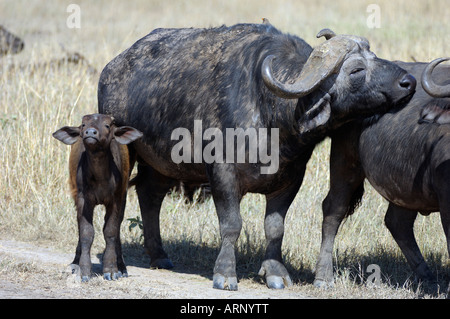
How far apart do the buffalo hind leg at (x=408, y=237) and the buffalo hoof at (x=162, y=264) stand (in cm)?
239

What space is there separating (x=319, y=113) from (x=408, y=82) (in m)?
0.83

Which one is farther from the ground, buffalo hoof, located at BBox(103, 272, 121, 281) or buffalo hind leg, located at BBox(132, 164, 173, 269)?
buffalo hind leg, located at BBox(132, 164, 173, 269)

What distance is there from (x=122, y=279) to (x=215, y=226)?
2.00m

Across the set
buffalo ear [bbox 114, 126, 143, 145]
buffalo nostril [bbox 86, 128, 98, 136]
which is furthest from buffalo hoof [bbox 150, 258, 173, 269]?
buffalo nostril [bbox 86, 128, 98, 136]

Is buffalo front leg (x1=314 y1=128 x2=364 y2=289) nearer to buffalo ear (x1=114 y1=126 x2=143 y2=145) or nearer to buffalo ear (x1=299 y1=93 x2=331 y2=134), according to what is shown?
buffalo ear (x1=299 y1=93 x2=331 y2=134)

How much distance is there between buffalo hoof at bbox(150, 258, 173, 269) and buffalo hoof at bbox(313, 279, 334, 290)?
171 centimetres

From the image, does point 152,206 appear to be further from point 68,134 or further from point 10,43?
point 10,43

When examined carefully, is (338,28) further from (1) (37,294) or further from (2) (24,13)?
(1) (37,294)

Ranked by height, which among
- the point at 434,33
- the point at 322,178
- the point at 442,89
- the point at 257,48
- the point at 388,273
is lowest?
the point at 388,273

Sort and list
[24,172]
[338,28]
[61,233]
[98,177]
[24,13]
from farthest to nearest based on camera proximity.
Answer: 1. [24,13]
2. [338,28]
3. [24,172]
4. [61,233]
5. [98,177]

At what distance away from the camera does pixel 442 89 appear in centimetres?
611

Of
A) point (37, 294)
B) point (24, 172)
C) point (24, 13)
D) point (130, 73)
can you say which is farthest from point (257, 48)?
point (24, 13)

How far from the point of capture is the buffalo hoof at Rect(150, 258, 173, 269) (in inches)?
322

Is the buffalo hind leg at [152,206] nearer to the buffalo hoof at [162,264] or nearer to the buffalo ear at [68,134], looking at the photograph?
the buffalo hoof at [162,264]
